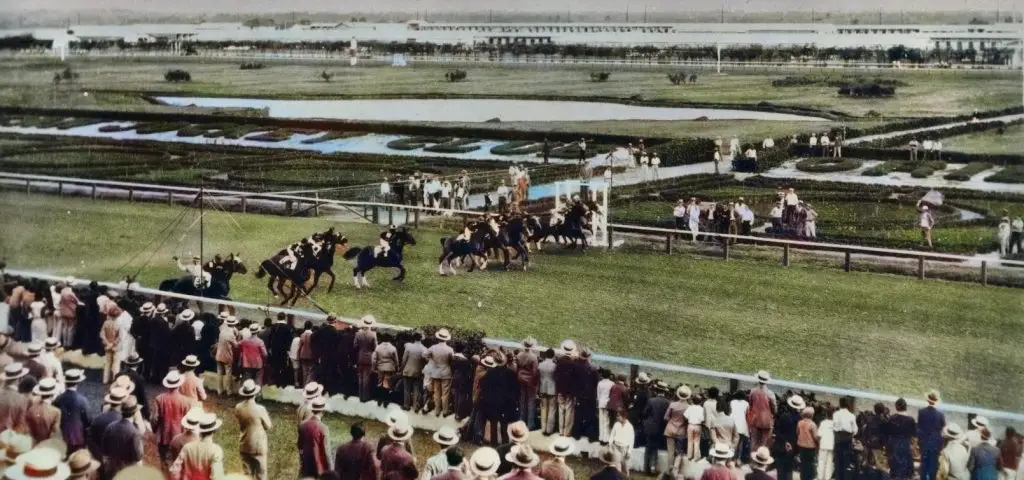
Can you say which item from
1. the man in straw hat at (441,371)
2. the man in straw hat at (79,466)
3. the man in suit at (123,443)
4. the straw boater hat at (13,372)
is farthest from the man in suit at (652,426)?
the straw boater hat at (13,372)

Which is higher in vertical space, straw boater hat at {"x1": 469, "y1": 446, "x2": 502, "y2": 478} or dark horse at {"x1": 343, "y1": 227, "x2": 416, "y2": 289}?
dark horse at {"x1": 343, "y1": 227, "x2": 416, "y2": 289}

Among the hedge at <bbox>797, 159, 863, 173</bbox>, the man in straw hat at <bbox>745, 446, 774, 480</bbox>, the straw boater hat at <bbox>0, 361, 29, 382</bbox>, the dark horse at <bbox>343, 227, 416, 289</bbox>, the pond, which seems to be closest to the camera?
the man in straw hat at <bbox>745, 446, 774, 480</bbox>

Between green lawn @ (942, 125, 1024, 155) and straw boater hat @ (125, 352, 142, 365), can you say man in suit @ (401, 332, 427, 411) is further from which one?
green lawn @ (942, 125, 1024, 155)

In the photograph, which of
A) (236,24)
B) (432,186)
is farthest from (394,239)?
(236,24)

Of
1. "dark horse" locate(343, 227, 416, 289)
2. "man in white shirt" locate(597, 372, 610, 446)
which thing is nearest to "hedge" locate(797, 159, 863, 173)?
"man in white shirt" locate(597, 372, 610, 446)

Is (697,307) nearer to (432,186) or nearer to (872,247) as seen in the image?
(872,247)

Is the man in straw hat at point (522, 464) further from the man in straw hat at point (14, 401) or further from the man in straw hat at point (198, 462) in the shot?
the man in straw hat at point (14, 401)
